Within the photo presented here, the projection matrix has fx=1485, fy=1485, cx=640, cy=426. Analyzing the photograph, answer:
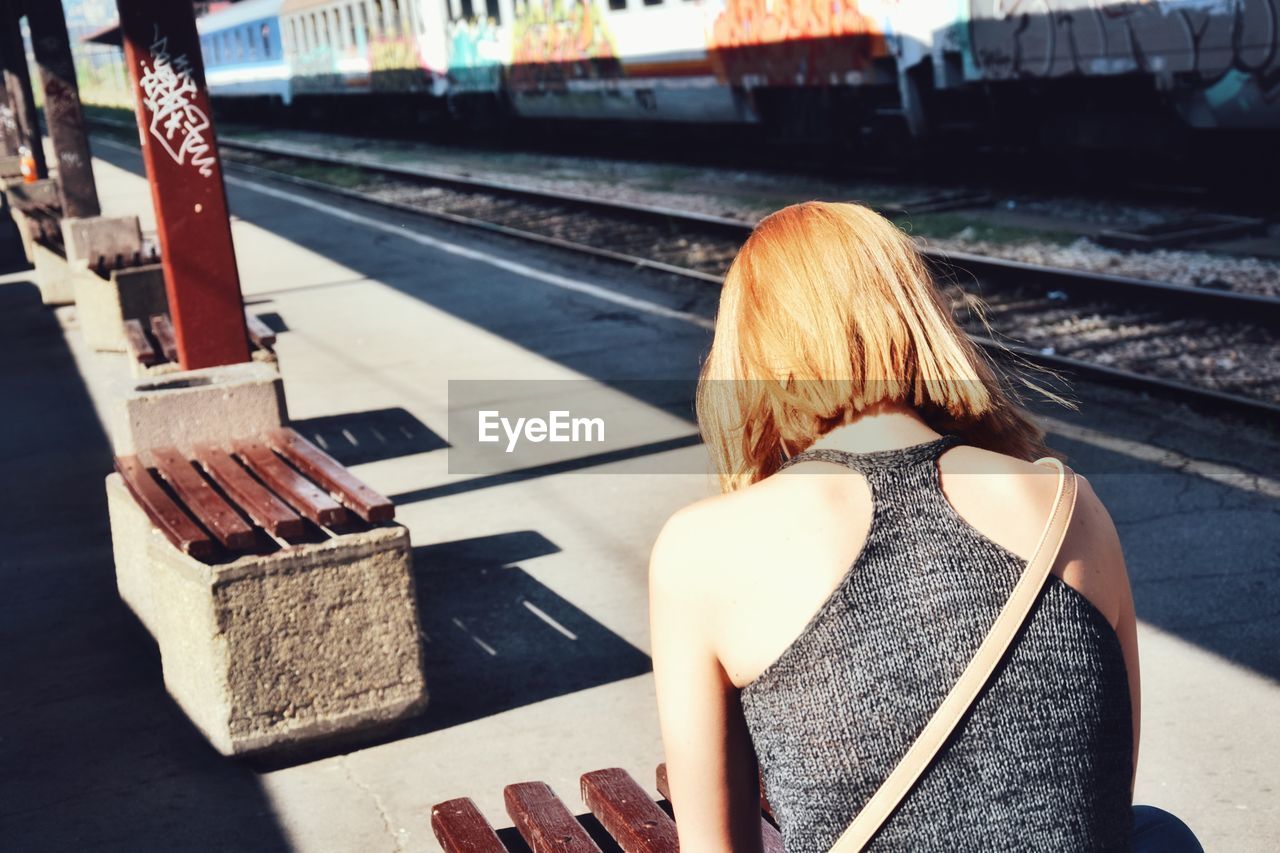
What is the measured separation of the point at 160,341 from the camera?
7.44m

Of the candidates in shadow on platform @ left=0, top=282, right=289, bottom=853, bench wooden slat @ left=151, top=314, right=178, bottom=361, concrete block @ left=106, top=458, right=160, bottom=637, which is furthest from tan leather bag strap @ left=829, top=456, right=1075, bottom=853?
bench wooden slat @ left=151, top=314, right=178, bottom=361

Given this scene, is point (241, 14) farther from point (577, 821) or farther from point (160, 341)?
point (577, 821)

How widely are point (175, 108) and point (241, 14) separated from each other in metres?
41.3

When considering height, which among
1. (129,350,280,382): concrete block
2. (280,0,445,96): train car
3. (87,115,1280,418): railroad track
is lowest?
(87,115,1280,418): railroad track

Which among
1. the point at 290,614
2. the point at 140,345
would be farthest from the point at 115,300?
the point at 290,614

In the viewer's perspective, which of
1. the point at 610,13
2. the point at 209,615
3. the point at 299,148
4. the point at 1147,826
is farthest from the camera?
the point at 299,148

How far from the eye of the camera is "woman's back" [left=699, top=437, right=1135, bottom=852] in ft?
4.99

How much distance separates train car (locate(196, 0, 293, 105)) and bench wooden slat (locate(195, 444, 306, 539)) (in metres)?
34.5

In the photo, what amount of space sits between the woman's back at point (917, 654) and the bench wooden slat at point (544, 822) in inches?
37.3

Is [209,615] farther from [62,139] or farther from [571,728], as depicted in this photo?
[62,139]

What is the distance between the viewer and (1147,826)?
196 centimetres

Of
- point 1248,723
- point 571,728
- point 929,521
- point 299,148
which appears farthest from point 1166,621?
point 299,148

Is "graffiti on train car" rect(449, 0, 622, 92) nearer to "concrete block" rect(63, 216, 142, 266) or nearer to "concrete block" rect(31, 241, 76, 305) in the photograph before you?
"concrete block" rect(31, 241, 76, 305)

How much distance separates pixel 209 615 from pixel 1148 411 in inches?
183
